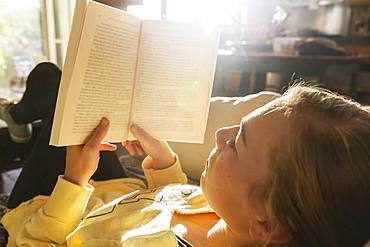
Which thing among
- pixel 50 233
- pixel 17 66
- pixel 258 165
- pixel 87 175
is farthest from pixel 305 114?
pixel 17 66

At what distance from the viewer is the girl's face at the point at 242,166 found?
58cm

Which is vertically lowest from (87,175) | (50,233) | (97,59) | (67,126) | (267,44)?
(50,233)

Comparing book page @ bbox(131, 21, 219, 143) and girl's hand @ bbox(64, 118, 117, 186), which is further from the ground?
book page @ bbox(131, 21, 219, 143)

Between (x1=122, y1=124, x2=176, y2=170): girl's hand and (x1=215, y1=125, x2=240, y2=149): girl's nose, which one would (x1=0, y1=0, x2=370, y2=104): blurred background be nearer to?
(x1=122, y1=124, x2=176, y2=170): girl's hand

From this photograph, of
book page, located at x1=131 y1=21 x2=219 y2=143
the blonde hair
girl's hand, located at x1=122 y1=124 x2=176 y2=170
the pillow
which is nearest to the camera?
the blonde hair

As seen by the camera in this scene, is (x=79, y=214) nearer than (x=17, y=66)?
Yes

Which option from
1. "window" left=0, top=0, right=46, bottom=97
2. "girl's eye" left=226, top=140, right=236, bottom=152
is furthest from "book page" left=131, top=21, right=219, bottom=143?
"window" left=0, top=0, right=46, bottom=97

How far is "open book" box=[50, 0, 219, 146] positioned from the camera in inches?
25.1

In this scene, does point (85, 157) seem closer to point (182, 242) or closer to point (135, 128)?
point (135, 128)

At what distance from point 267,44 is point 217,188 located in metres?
2.44

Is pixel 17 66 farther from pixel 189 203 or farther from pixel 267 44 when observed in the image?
pixel 189 203

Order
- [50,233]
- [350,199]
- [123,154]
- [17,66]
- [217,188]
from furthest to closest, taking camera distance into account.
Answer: [17,66] < [123,154] < [50,233] < [217,188] < [350,199]

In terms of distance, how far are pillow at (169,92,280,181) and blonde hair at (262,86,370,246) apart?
0.49 metres

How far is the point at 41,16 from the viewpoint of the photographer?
285 cm
